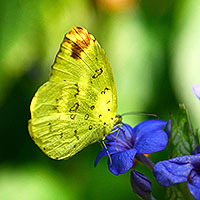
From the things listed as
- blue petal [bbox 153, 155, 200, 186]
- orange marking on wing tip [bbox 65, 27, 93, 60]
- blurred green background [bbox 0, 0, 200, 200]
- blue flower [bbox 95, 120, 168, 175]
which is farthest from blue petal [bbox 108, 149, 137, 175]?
blurred green background [bbox 0, 0, 200, 200]

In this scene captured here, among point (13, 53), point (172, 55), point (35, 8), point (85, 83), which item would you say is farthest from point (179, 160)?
point (35, 8)

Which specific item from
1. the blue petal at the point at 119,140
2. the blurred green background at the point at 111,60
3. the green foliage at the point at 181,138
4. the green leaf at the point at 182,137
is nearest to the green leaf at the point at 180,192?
the green foliage at the point at 181,138

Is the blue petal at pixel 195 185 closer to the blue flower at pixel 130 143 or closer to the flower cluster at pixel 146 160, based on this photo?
the flower cluster at pixel 146 160

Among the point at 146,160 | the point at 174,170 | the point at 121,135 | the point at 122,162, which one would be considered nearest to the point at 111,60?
the point at 121,135

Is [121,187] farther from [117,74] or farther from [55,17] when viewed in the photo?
[55,17]

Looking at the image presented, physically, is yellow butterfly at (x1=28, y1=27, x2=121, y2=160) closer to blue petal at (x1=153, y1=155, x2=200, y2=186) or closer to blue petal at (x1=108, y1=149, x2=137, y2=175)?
blue petal at (x1=108, y1=149, x2=137, y2=175)

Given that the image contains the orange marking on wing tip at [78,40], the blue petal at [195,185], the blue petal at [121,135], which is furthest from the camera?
the blue petal at [121,135]

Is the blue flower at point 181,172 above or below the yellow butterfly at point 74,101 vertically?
below
